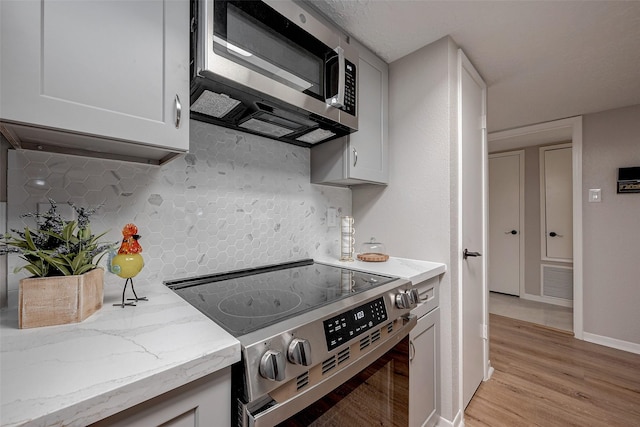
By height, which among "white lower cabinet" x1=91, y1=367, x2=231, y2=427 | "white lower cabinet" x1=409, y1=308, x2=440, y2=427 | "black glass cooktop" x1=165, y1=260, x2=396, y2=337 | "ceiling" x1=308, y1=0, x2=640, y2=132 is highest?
"ceiling" x1=308, y1=0, x2=640, y2=132

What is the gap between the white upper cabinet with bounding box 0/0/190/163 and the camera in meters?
0.61

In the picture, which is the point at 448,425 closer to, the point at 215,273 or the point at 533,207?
the point at 215,273

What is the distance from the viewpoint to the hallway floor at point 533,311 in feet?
9.91

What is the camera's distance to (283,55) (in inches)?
41.5

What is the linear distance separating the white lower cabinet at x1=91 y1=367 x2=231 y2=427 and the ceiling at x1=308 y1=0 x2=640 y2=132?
1526 millimetres

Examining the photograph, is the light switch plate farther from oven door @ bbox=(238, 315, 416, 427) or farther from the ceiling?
oven door @ bbox=(238, 315, 416, 427)

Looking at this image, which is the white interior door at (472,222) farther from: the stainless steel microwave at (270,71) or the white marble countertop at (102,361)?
the white marble countertop at (102,361)

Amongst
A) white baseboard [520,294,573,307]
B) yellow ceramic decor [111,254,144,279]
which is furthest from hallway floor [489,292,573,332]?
yellow ceramic decor [111,254,144,279]

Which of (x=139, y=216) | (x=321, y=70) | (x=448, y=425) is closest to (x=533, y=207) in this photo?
(x=448, y=425)

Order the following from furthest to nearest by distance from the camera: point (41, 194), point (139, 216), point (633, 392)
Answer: point (633, 392), point (139, 216), point (41, 194)

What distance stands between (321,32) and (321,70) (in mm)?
148

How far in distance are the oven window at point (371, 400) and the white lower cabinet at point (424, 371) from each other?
0.32 ft

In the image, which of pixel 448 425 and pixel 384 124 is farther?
pixel 384 124

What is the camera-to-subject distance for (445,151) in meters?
1.48
